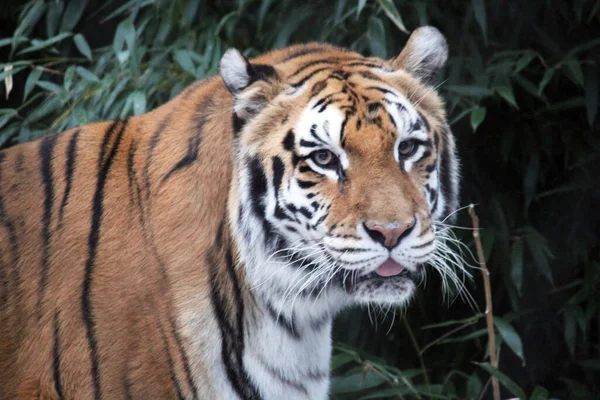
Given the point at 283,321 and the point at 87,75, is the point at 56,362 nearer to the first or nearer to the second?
the point at 283,321

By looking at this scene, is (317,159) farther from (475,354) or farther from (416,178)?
(475,354)

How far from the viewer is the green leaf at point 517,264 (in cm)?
A: 293

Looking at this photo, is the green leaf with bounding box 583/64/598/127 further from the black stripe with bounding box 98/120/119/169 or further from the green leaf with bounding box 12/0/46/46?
the green leaf with bounding box 12/0/46/46

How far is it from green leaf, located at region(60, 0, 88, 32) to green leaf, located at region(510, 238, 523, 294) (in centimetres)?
167

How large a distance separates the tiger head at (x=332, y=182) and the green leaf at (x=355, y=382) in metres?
0.69

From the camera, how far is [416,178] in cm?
188

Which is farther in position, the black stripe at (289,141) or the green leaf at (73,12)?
the green leaf at (73,12)

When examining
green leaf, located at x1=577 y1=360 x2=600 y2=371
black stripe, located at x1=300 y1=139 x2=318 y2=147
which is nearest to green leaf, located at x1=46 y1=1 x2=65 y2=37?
black stripe, located at x1=300 y1=139 x2=318 y2=147

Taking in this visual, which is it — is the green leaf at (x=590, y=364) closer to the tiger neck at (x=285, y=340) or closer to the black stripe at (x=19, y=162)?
the tiger neck at (x=285, y=340)

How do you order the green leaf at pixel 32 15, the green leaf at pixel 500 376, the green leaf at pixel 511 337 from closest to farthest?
the green leaf at pixel 500 376
the green leaf at pixel 511 337
the green leaf at pixel 32 15

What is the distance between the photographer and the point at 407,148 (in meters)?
1.89

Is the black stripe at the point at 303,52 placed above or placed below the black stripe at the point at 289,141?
above

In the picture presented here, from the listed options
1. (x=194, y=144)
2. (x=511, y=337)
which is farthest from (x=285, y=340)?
(x=511, y=337)

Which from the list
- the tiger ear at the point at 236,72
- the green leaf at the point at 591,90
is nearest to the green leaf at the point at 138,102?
the tiger ear at the point at 236,72
